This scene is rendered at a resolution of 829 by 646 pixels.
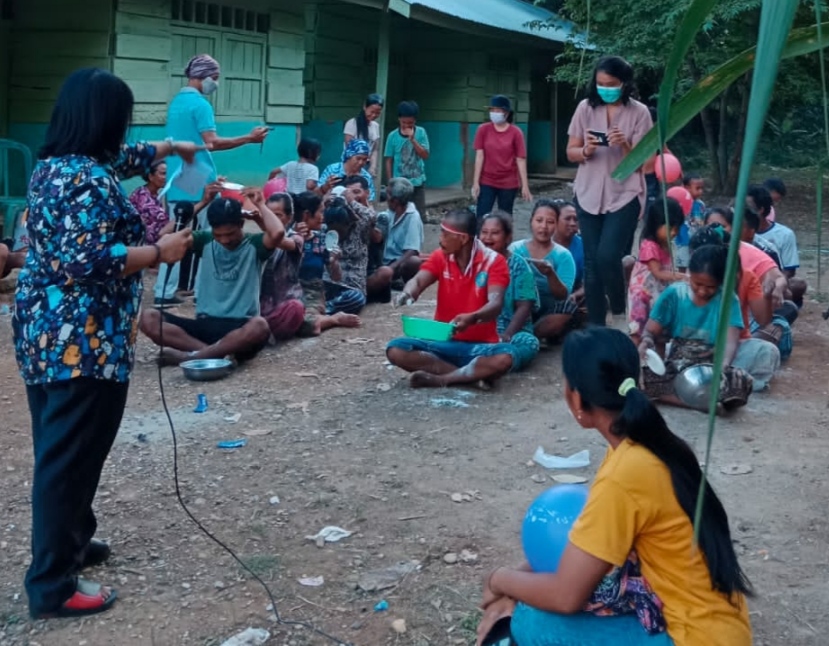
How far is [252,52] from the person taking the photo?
11297mm

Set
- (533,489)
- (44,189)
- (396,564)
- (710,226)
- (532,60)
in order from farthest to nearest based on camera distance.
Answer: (532,60)
(710,226)
(533,489)
(396,564)
(44,189)

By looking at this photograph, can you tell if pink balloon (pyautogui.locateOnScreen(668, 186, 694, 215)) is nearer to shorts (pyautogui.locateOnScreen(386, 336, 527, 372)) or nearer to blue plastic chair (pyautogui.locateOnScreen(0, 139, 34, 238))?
shorts (pyautogui.locateOnScreen(386, 336, 527, 372))

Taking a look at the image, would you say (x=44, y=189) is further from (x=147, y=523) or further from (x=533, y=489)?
(x=533, y=489)

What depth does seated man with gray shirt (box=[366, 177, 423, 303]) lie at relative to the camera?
818 cm

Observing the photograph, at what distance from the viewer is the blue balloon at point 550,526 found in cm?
241

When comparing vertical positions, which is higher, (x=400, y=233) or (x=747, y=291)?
(x=400, y=233)

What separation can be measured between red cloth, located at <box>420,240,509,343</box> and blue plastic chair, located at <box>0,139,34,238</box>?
422 centimetres

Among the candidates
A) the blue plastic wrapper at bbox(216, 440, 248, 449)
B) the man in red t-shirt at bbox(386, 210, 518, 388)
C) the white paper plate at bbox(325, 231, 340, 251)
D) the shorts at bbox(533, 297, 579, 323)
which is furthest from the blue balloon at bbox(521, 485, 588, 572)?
the white paper plate at bbox(325, 231, 340, 251)

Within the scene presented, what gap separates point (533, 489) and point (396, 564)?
0.90 m

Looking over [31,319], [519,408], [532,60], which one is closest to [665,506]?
[31,319]

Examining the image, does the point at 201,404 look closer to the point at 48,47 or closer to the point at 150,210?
the point at 150,210

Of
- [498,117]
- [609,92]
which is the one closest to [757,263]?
[609,92]

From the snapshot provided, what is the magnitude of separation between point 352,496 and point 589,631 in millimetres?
2000

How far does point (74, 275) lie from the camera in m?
2.90
